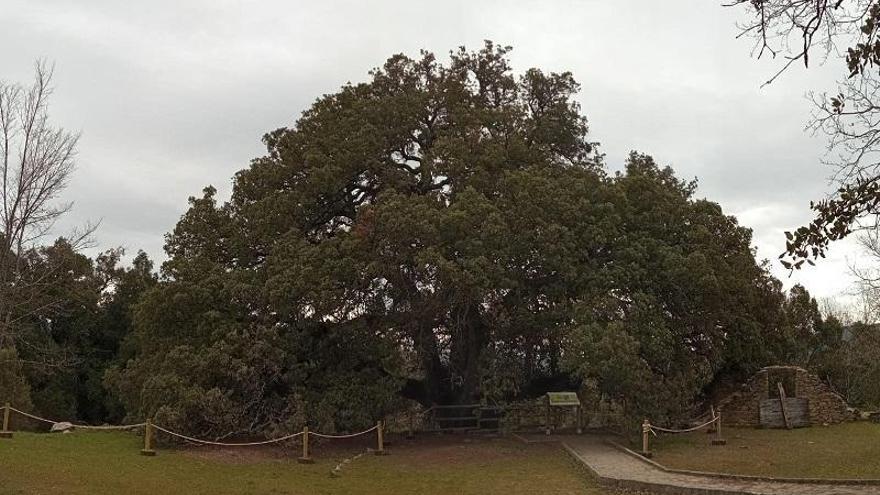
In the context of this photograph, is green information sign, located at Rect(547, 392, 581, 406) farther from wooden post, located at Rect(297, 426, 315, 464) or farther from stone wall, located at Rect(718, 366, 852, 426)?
wooden post, located at Rect(297, 426, 315, 464)

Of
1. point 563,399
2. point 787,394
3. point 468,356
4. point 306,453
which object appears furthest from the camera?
point 787,394

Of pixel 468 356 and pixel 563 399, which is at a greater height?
pixel 468 356

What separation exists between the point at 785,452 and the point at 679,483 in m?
6.62

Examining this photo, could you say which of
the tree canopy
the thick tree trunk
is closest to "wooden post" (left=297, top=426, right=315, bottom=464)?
the tree canopy

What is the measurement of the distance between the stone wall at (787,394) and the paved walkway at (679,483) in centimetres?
1004

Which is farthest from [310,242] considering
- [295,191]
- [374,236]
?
[374,236]

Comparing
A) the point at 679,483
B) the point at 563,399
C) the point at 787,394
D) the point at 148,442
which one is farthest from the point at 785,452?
the point at 148,442

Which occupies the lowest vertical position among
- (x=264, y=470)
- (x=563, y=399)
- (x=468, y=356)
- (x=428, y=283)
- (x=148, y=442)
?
(x=264, y=470)

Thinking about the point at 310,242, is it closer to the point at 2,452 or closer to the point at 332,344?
the point at 332,344

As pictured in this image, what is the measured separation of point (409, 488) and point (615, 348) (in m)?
6.80

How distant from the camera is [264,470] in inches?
604

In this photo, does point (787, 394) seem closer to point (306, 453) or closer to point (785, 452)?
point (785, 452)

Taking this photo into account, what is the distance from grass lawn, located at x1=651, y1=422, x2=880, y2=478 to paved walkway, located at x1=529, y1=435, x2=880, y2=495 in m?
1.16

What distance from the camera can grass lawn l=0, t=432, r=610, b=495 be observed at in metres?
12.4
